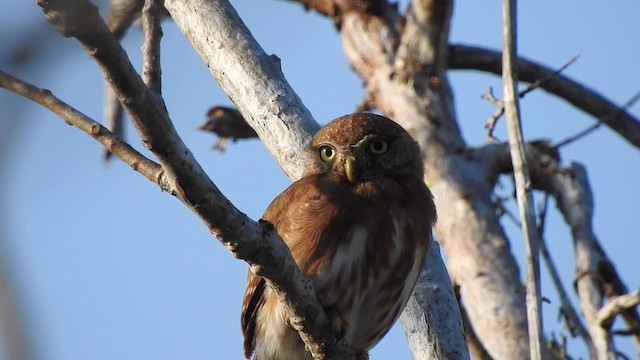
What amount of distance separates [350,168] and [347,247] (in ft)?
2.36

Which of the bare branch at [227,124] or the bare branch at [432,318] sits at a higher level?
the bare branch at [227,124]

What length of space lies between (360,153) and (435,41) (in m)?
3.40

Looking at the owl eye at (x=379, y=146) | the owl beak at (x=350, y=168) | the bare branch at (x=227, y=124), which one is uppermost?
the bare branch at (x=227, y=124)

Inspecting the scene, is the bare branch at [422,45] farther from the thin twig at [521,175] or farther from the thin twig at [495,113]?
the thin twig at [521,175]

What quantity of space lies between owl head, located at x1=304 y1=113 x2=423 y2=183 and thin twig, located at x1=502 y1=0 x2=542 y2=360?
131 cm

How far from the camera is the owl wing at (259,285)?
4.83 metres

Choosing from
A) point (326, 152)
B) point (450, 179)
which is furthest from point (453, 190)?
point (326, 152)

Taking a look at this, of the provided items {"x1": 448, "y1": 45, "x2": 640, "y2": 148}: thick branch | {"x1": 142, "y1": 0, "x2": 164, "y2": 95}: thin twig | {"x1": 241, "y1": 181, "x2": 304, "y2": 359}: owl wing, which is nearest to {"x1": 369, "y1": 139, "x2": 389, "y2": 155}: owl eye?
{"x1": 241, "y1": 181, "x2": 304, "y2": 359}: owl wing

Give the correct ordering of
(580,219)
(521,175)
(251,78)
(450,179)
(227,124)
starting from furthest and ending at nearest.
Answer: (227,124), (450,179), (580,219), (251,78), (521,175)

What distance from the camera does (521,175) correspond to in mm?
3998

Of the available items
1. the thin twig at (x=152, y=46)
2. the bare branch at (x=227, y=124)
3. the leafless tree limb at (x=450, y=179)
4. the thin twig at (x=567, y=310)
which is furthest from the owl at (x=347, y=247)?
the bare branch at (x=227, y=124)

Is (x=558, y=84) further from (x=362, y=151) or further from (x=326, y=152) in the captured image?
(x=326, y=152)

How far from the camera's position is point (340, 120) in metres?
5.57

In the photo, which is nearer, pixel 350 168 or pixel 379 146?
pixel 350 168
